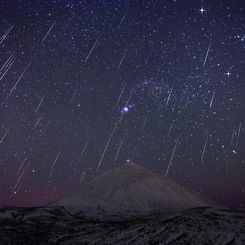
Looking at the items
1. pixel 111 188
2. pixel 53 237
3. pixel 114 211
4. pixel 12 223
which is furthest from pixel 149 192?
pixel 53 237

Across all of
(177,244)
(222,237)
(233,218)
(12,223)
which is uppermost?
(233,218)

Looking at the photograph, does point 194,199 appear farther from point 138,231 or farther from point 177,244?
point 177,244

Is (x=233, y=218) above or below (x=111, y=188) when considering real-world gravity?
below

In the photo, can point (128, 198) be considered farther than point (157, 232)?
Yes

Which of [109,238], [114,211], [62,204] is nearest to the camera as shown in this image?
[109,238]

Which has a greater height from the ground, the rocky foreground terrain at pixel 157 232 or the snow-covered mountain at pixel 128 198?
the snow-covered mountain at pixel 128 198

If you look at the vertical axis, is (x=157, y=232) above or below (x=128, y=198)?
below

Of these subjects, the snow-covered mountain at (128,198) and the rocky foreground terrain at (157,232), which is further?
the snow-covered mountain at (128,198)

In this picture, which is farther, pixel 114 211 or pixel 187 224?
pixel 114 211
